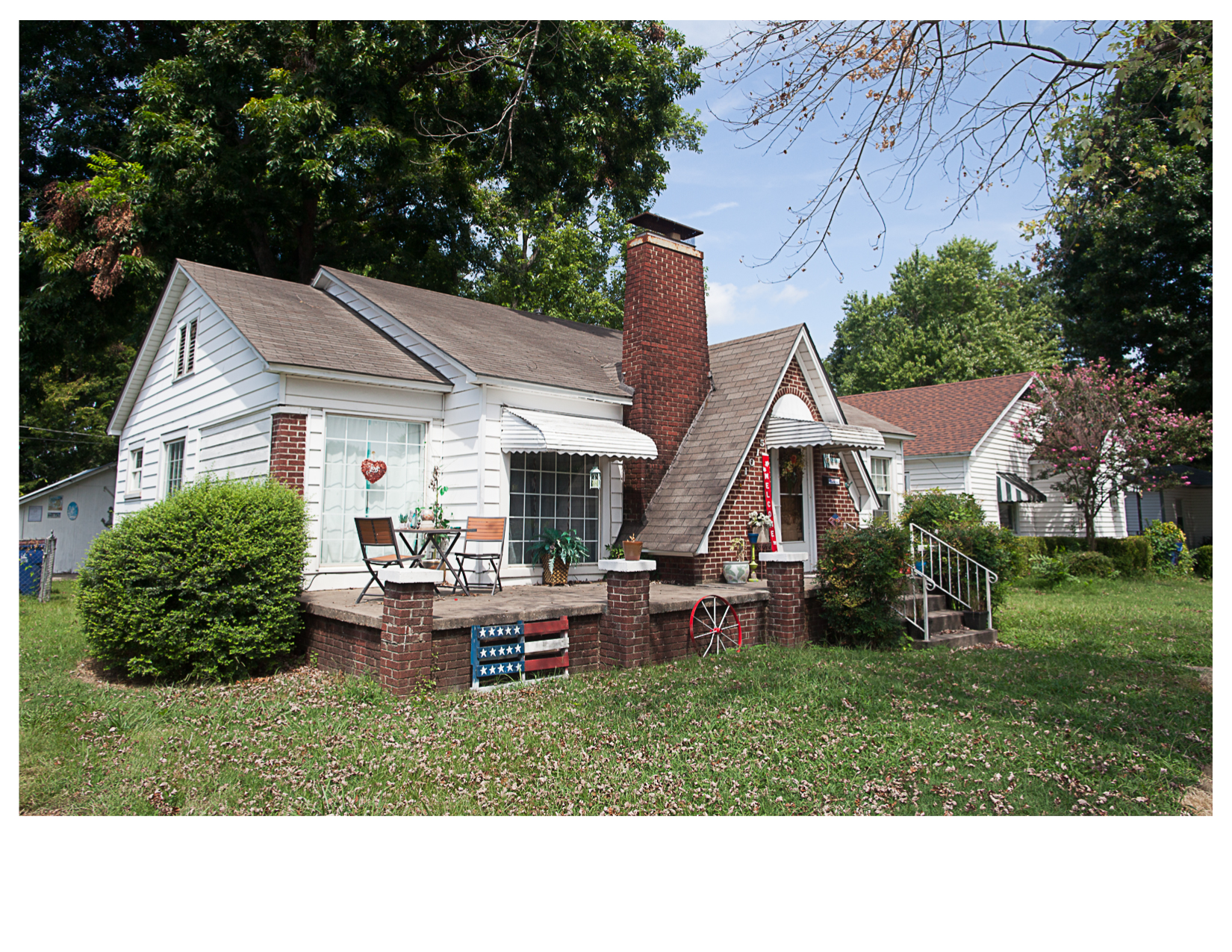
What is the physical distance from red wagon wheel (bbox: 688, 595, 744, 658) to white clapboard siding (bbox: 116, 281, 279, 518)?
240 inches

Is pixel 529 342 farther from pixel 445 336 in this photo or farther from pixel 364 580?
pixel 364 580

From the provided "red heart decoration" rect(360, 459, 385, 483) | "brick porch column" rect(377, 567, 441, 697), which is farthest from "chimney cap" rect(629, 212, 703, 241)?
"brick porch column" rect(377, 567, 441, 697)

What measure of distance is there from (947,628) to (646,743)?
271 inches

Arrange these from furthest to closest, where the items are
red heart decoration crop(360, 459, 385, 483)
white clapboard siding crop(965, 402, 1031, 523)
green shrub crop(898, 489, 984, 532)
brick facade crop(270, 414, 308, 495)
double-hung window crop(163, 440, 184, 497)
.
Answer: white clapboard siding crop(965, 402, 1031, 523) < green shrub crop(898, 489, 984, 532) < double-hung window crop(163, 440, 184, 497) < red heart decoration crop(360, 459, 385, 483) < brick facade crop(270, 414, 308, 495)

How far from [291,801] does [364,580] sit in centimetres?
552

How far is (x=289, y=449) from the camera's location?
927 centimetres

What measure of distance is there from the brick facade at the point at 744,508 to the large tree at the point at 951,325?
1103 inches

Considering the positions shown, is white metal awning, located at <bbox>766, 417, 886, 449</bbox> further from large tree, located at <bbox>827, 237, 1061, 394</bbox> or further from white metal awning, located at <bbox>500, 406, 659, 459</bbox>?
large tree, located at <bbox>827, 237, 1061, 394</bbox>

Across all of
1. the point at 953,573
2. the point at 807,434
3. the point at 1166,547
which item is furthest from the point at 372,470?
the point at 1166,547

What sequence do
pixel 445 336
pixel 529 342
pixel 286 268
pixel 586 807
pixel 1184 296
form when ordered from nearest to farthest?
pixel 586 807 → pixel 445 336 → pixel 529 342 → pixel 286 268 → pixel 1184 296

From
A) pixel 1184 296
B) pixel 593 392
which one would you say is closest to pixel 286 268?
pixel 593 392

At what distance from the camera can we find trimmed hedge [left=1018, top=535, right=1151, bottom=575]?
2036 cm

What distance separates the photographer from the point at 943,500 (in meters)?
16.5

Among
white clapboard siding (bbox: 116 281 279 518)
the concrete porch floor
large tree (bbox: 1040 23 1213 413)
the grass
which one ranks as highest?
large tree (bbox: 1040 23 1213 413)
